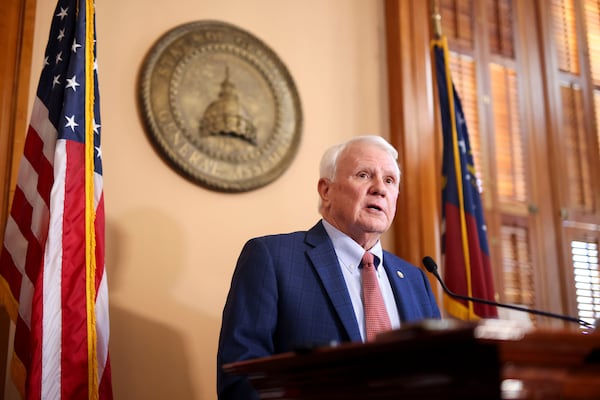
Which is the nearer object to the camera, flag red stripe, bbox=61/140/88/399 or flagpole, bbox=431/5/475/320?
flag red stripe, bbox=61/140/88/399

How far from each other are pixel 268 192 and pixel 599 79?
9.33 ft

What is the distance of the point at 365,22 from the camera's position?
4273mm

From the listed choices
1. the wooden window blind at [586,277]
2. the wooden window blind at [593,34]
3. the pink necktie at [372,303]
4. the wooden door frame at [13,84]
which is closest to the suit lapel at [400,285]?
the pink necktie at [372,303]

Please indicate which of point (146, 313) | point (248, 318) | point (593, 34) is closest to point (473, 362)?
point (248, 318)

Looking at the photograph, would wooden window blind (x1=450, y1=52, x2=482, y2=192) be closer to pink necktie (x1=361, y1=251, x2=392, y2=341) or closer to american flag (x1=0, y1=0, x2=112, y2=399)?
pink necktie (x1=361, y1=251, x2=392, y2=341)

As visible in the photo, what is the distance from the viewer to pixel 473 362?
126 cm

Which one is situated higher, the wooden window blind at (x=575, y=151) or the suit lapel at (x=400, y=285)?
the wooden window blind at (x=575, y=151)

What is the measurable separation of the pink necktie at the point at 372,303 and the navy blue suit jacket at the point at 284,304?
0.08 meters

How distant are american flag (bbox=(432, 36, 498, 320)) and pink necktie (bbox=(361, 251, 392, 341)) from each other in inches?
Answer: 49.4

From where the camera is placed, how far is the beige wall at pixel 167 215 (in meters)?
3.16

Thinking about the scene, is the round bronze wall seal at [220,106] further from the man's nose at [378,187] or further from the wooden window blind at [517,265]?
the wooden window blind at [517,265]

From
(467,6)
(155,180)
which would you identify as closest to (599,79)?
(467,6)

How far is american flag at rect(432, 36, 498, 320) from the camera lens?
3754mm

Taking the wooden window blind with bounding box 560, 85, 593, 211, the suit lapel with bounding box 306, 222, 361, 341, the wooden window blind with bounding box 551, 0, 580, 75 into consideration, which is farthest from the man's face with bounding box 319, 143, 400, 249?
the wooden window blind with bounding box 551, 0, 580, 75
